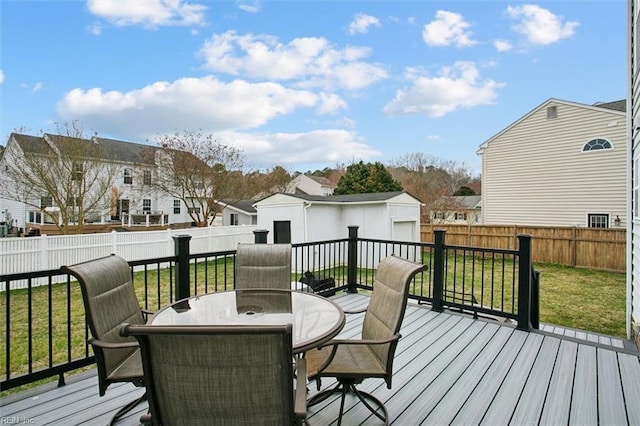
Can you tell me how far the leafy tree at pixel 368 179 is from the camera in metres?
17.1

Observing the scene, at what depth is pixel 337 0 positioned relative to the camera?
21.6ft

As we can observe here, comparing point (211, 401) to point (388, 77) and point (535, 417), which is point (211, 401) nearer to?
point (535, 417)

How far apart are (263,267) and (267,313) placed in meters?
0.92

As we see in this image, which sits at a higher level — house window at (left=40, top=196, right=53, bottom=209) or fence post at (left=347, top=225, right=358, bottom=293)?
house window at (left=40, top=196, right=53, bottom=209)

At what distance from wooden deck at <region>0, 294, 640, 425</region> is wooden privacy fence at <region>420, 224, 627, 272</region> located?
784 centimetres

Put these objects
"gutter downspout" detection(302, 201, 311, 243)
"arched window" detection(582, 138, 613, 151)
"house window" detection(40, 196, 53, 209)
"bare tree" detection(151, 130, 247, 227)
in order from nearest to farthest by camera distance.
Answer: "gutter downspout" detection(302, 201, 311, 243)
"arched window" detection(582, 138, 613, 151)
"house window" detection(40, 196, 53, 209)
"bare tree" detection(151, 130, 247, 227)

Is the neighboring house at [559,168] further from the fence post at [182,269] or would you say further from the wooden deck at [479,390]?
the fence post at [182,269]

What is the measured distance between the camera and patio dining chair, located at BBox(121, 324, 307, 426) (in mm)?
1075

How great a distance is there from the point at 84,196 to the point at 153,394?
13.3 meters

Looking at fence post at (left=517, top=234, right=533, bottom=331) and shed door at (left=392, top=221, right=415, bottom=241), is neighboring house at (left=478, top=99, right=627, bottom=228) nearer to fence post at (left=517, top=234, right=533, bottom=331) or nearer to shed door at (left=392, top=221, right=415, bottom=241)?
shed door at (left=392, top=221, right=415, bottom=241)

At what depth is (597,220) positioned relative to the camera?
11016mm

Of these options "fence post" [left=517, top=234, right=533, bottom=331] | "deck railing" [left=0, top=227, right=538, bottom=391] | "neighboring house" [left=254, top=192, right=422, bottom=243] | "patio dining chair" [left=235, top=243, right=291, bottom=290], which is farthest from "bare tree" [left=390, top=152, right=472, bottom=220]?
"patio dining chair" [left=235, top=243, right=291, bottom=290]

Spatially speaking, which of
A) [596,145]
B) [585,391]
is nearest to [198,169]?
[585,391]

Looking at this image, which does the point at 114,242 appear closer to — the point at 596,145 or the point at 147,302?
the point at 147,302
